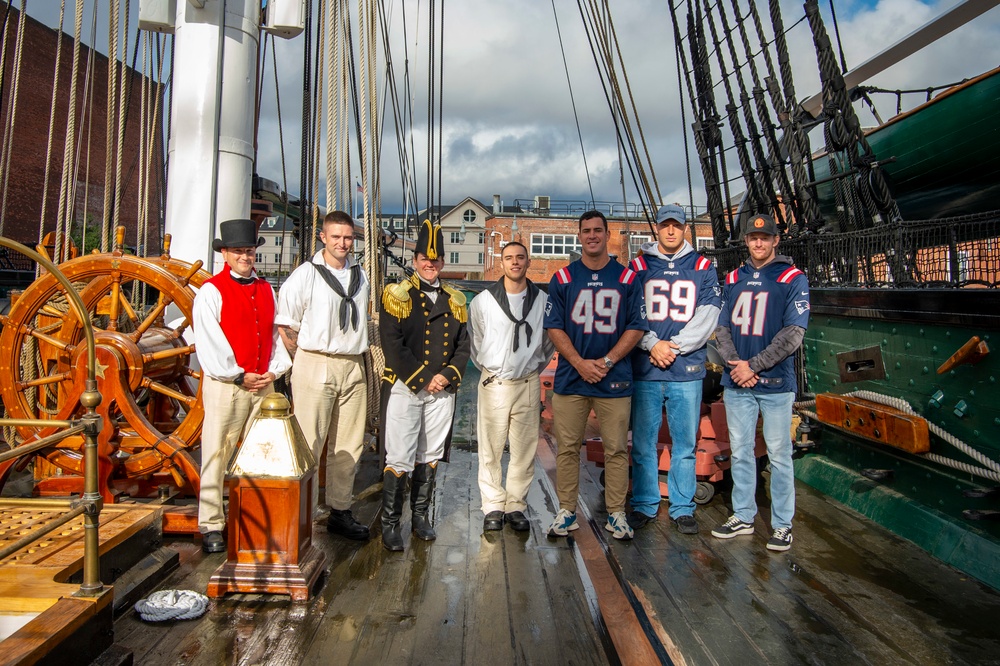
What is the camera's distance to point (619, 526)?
4.06 meters

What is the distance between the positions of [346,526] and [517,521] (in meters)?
0.98

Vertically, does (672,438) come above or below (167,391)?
below

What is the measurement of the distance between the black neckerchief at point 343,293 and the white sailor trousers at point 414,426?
44cm

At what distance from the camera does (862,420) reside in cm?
434

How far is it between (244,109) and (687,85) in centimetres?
439

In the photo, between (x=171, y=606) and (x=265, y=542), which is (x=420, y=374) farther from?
(x=171, y=606)

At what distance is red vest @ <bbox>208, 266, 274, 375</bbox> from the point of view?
3746 mm

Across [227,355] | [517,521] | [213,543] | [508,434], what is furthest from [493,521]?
[227,355]

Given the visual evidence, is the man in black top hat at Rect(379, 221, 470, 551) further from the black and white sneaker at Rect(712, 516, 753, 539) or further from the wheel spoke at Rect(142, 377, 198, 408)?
the black and white sneaker at Rect(712, 516, 753, 539)

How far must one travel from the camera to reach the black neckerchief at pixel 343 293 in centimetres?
392

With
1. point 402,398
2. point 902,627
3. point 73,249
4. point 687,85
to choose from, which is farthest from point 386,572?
point 687,85

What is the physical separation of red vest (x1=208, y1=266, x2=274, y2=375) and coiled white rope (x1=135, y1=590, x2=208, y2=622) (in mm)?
1211

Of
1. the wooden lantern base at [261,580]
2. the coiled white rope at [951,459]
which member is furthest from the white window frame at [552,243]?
the wooden lantern base at [261,580]

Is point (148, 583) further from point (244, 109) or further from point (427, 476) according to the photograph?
point (244, 109)
